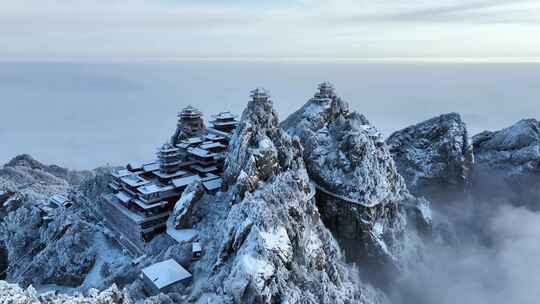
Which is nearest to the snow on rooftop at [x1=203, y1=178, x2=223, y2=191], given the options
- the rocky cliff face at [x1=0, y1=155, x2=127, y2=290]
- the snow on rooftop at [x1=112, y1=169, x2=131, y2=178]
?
the snow on rooftop at [x1=112, y1=169, x2=131, y2=178]

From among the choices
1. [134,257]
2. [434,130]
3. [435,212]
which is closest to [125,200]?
[134,257]

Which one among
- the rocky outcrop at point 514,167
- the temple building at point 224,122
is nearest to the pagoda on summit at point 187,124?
the temple building at point 224,122

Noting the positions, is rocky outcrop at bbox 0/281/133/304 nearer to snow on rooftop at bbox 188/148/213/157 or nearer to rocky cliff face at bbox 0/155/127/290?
rocky cliff face at bbox 0/155/127/290

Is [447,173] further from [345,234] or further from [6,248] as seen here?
[6,248]

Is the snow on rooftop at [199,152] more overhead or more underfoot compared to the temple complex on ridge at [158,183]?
more overhead

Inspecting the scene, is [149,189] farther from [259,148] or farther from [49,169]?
[49,169]

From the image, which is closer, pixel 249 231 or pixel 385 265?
pixel 249 231

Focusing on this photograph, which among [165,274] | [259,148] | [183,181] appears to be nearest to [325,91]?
[259,148]

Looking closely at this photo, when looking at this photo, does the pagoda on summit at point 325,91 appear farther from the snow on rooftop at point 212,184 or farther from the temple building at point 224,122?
the snow on rooftop at point 212,184
